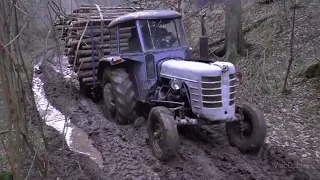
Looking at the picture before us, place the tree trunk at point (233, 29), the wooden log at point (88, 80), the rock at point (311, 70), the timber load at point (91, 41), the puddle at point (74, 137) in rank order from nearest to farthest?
the puddle at point (74, 137) < the rock at point (311, 70) < the timber load at point (91, 41) < the wooden log at point (88, 80) < the tree trunk at point (233, 29)

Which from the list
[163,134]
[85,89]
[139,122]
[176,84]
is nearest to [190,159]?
[163,134]

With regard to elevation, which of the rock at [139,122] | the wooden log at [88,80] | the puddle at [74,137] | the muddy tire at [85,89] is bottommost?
the puddle at [74,137]

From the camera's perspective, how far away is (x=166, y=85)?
6.24 metres

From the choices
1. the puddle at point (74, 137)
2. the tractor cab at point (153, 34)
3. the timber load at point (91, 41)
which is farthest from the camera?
the timber load at point (91, 41)

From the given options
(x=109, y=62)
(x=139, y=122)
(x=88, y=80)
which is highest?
(x=109, y=62)

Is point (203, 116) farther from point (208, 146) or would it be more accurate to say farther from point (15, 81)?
point (15, 81)

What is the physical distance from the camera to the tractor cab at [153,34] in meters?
6.23

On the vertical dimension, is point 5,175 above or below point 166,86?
below

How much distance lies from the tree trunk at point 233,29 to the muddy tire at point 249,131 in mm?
4776

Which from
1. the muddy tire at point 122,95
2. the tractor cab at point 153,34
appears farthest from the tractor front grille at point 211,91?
the muddy tire at point 122,95

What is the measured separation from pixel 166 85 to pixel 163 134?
134 cm

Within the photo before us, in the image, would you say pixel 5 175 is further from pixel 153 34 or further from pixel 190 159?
pixel 153 34

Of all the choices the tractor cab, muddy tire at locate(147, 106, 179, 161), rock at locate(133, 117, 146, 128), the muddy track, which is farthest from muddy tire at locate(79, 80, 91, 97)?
muddy tire at locate(147, 106, 179, 161)

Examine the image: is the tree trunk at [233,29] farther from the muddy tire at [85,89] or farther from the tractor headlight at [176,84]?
the tractor headlight at [176,84]
